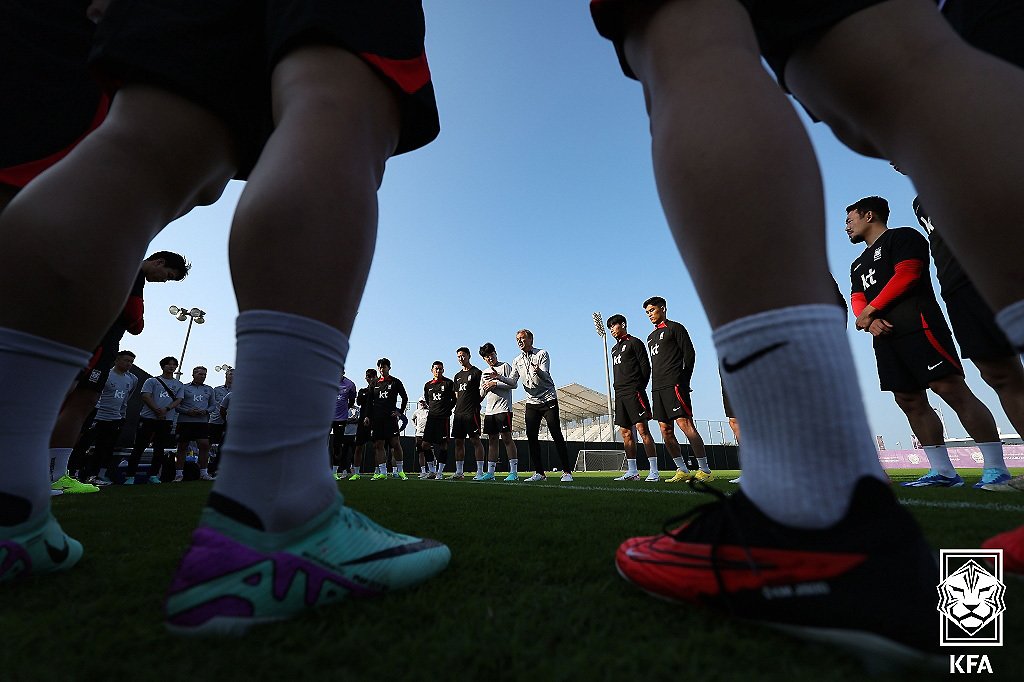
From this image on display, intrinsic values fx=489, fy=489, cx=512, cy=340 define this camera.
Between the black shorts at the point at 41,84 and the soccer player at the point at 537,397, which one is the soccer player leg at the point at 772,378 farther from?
the soccer player at the point at 537,397

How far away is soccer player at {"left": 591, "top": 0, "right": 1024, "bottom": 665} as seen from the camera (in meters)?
0.51

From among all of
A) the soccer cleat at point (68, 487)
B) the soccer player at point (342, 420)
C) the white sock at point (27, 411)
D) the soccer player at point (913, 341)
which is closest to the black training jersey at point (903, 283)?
→ the soccer player at point (913, 341)

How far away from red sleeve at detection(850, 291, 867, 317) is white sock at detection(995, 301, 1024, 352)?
3893mm

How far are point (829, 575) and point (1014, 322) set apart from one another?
0.44 metres

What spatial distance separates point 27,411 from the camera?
2.79ft

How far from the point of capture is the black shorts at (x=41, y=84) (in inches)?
48.3

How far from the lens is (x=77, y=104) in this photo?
1.29 m

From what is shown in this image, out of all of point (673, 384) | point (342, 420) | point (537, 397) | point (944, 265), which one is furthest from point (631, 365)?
point (342, 420)

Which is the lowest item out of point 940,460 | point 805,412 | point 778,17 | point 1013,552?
point 940,460

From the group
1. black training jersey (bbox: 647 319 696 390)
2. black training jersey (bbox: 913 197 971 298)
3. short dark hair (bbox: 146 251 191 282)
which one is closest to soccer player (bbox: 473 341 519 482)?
black training jersey (bbox: 647 319 696 390)

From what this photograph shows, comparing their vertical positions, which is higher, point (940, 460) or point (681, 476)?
point (940, 460)

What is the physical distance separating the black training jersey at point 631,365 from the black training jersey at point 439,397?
377 centimetres

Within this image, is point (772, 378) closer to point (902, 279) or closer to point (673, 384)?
point (902, 279)

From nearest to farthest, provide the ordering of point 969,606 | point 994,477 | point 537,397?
Answer: point 969,606 → point 994,477 → point 537,397
